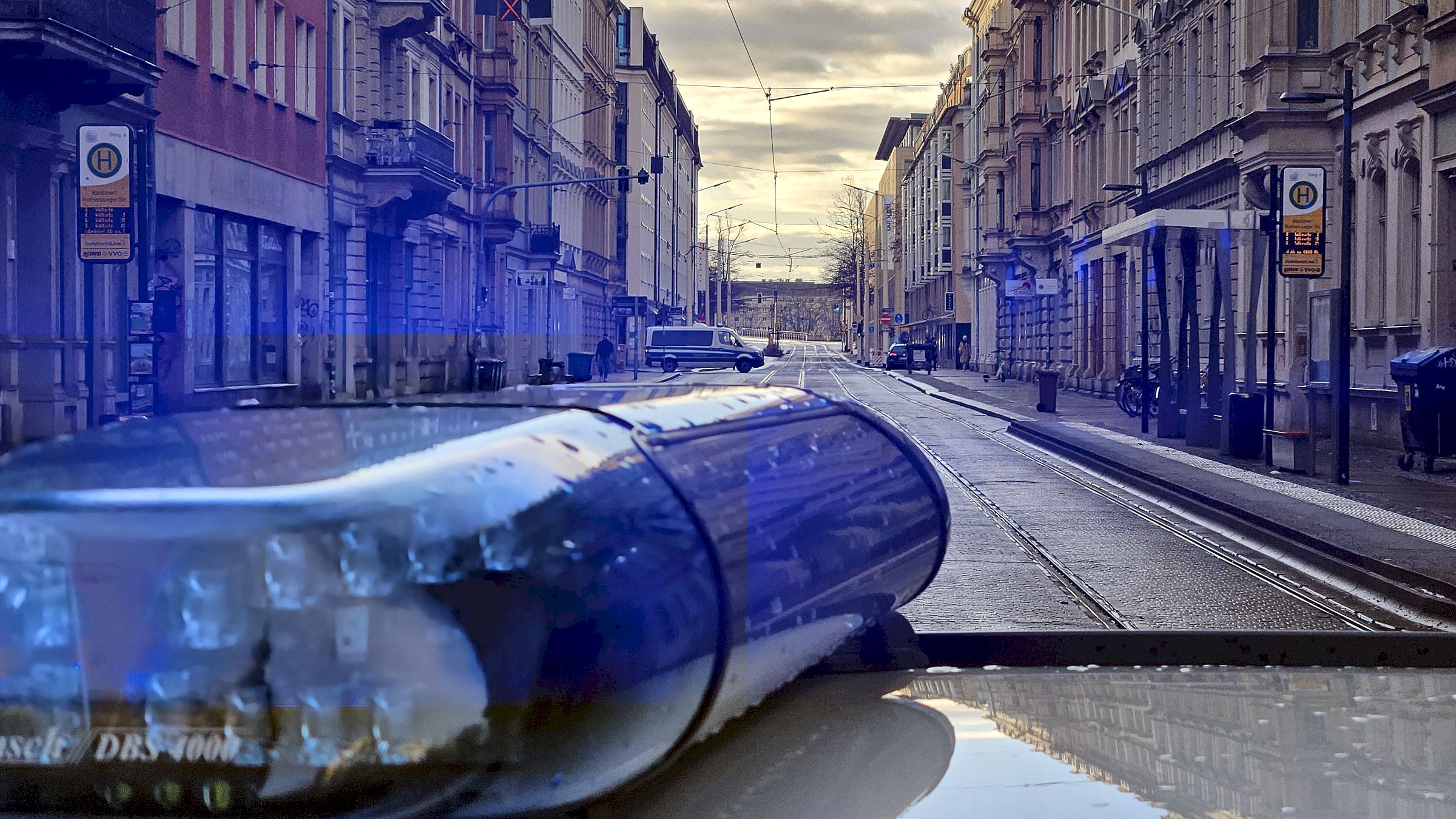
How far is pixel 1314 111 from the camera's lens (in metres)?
24.7

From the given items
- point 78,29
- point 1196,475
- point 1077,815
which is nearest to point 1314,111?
point 1196,475

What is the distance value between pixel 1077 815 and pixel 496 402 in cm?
151

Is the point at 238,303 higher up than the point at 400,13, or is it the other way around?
the point at 400,13

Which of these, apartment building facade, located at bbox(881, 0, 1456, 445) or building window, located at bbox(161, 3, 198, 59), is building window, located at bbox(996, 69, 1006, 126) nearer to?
apartment building facade, located at bbox(881, 0, 1456, 445)

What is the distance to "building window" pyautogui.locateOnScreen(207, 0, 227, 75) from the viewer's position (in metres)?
25.8

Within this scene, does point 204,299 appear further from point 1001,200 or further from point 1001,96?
point 1001,96

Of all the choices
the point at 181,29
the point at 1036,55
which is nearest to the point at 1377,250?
the point at 181,29

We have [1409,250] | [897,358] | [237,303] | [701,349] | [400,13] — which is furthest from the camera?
[897,358]

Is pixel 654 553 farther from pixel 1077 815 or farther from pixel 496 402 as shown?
pixel 1077 815

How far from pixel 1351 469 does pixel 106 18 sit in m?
15.4

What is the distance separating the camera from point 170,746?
108 inches

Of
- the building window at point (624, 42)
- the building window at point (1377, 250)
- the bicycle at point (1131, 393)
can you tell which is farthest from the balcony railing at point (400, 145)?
the building window at point (624, 42)

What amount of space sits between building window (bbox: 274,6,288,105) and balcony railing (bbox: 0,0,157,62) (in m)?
7.16

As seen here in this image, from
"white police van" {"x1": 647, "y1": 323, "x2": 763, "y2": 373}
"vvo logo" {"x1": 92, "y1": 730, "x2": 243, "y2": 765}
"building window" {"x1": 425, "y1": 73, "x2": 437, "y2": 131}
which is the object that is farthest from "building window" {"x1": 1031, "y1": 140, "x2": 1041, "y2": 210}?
"vvo logo" {"x1": 92, "y1": 730, "x2": 243, "y2": 765}
